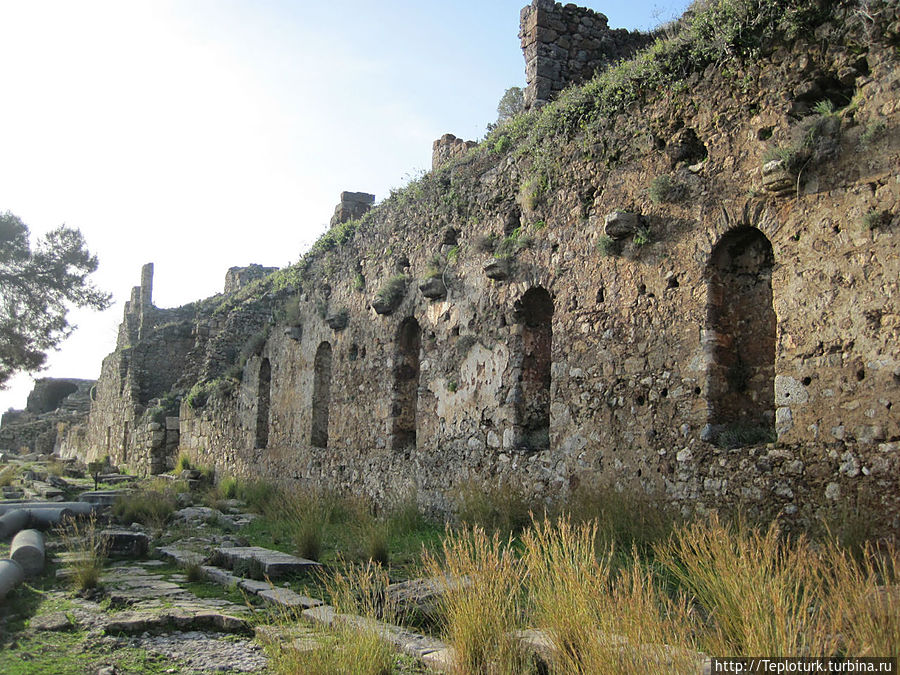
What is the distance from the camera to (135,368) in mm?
23656

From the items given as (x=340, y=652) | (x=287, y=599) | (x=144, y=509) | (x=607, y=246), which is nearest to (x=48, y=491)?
(x=144, y=509)

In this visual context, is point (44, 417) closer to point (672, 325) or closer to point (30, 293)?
point (30, 293)

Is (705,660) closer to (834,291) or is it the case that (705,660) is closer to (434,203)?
(834,291)

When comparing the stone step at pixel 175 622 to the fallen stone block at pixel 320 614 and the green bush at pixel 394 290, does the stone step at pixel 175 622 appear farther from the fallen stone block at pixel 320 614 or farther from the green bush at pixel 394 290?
the green bush at pixel 394 290

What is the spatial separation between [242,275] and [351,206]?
13584 mm

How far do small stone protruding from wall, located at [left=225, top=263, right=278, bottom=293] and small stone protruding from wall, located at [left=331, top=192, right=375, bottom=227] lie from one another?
12913 millimetres

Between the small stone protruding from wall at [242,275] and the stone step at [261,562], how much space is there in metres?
21.1

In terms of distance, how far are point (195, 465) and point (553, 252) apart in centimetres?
1283

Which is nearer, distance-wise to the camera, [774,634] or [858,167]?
[774,634]

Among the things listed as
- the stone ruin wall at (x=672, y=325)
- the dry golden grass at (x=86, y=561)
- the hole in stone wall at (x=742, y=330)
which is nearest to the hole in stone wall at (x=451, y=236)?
the stone ruin wall at (x=672, y=325)

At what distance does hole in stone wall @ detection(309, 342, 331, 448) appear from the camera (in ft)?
46.3

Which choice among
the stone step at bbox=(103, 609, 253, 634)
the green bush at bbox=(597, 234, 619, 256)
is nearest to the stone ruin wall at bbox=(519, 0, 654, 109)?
the green bush at bbox=(597, 234, 619, 256)

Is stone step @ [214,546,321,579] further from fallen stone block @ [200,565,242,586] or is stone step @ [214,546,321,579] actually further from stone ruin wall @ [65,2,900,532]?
stone ruin wall @ [65,2,900,532]

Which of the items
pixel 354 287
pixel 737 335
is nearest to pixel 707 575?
pixel 737 335
